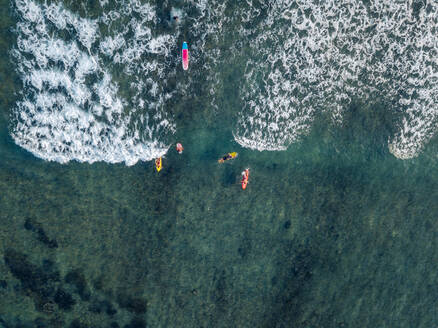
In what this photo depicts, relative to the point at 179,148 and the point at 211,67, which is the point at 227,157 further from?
the point at 211,67

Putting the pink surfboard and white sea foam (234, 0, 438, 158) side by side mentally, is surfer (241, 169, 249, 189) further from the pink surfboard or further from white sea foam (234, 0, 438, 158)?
the pink surfboard

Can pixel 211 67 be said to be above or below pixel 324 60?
below

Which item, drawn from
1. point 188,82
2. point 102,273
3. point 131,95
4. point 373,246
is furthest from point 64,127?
point 373,246

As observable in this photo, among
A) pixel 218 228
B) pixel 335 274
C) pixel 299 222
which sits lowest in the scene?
pixel 335 274

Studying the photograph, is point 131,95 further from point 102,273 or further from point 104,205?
point 102,273

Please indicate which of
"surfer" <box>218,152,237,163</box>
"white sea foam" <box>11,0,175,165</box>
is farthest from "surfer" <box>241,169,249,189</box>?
"white sea foam" <box>11,0,175,165</box>

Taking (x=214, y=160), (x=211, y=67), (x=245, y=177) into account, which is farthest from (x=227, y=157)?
(x=211, y=67)

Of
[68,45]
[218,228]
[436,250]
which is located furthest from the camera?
[436,250]
